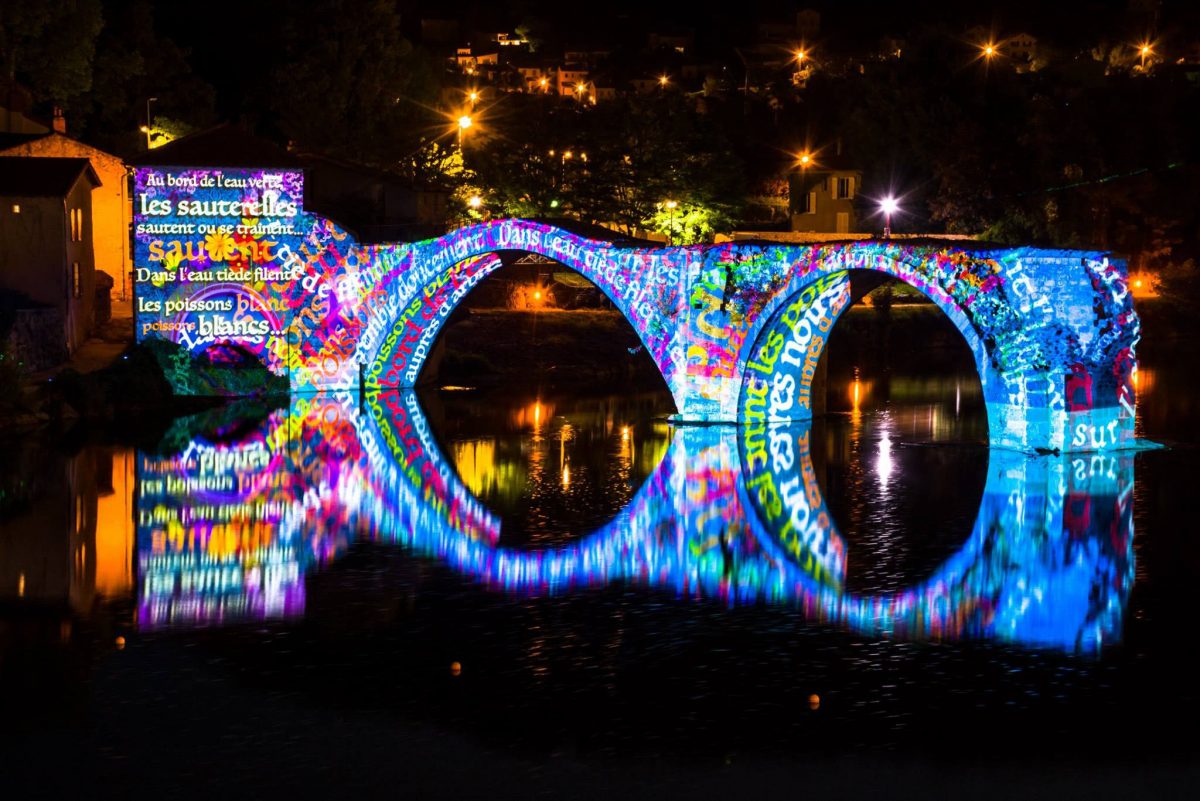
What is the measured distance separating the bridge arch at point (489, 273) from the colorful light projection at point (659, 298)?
0.05 metres

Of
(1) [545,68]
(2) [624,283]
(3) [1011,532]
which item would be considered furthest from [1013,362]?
(1) [545,68]

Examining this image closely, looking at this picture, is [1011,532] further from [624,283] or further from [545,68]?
[545,68]

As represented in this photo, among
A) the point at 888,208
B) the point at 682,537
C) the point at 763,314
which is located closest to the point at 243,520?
the point at 682,537

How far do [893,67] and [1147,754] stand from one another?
76.2 meters

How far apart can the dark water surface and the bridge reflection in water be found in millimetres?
89

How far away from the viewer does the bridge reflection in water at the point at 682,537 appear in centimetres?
2219

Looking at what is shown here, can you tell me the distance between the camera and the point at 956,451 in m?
36.2

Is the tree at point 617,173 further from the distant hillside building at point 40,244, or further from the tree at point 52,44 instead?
the distant hillside building at point 40,244

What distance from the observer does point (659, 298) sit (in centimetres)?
4009

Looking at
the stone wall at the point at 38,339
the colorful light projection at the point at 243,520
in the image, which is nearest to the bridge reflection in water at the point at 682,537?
the colorful light projection at the point at 243,520

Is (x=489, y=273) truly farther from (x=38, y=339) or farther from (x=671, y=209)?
(x=671, y=209)

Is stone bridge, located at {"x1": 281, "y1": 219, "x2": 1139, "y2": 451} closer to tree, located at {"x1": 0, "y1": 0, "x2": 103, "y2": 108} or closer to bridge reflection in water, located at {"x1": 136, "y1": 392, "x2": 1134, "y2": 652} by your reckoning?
bridge reflection in water, located at {"x1": 136, "y1": 392, "x2": 1134, "y2": 652}

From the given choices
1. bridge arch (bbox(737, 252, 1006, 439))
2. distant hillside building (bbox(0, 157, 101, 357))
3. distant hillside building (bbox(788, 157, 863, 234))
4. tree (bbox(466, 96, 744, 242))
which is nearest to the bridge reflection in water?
bridge arch (bbox(737, 252, 1006, 439))

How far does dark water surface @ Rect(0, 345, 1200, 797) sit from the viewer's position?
1606 cm
